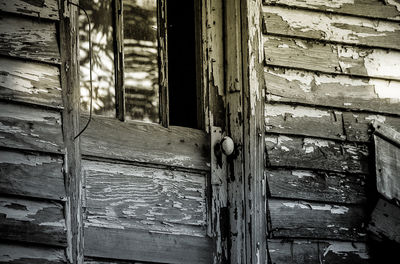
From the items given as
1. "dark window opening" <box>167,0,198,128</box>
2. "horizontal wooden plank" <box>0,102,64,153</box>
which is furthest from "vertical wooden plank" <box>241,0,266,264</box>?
"horizontal wooden plank" <box>0,102,64,153</box>

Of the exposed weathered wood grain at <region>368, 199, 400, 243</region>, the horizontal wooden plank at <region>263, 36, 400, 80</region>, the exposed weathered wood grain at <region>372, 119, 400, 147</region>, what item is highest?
the horizontal wooden plank at <region>263, 36, 400, 80</region>

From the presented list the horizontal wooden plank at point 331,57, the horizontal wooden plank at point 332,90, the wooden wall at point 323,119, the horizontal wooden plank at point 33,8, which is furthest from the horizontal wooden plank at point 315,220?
the horizontal wooden plank at point 33,8

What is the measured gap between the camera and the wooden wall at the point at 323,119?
365cm

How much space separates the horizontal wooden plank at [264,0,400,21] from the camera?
3.79m

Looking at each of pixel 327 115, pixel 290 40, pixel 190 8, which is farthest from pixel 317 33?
pixel 190 8

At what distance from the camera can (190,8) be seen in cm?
380

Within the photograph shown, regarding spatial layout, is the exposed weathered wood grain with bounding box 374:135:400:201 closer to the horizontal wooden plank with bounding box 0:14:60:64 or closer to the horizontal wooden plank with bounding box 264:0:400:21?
the horizontal wooden plank with bounding box 264:0:400:21

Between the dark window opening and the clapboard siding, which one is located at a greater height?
the dark window opening

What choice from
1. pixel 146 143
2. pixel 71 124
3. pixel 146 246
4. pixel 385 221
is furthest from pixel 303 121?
pixel 71 124

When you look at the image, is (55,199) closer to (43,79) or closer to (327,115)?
(43,79)

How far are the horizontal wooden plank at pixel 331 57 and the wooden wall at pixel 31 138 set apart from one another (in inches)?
43.7

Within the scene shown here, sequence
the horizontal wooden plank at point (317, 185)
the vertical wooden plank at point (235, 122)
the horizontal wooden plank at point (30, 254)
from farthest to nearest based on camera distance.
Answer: the horizontal wooden plank at point (317, 185) → the vertical wooden plank at point (235, 122) → the horizontal wooden plank at point (30, 254)

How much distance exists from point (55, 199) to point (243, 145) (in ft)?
3.21

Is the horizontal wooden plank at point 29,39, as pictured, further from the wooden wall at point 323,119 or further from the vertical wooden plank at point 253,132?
the wooden wall at point 323,119
